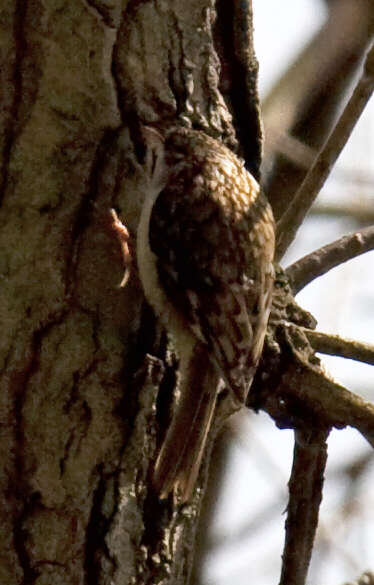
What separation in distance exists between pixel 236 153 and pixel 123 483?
A: 0.74 m

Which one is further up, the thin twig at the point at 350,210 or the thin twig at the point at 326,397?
the thin twig at the point at 350,210

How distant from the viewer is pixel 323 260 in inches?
97.4

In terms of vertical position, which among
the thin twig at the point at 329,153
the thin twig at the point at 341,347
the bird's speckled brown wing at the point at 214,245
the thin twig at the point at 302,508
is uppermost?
the thin twig at the point at 329,153

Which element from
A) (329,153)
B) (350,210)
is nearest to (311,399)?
(329,153)

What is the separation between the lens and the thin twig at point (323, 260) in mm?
2469

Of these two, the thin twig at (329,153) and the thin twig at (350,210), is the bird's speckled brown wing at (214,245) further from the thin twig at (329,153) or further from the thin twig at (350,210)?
the thin twig at (350,210)

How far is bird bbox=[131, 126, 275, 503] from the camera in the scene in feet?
7.22

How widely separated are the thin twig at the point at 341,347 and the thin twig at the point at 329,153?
1.27 feet

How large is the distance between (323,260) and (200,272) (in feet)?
0.78

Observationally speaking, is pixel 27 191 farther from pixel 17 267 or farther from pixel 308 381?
pixel 308 381

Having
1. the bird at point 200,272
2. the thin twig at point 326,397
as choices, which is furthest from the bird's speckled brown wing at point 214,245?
the thin twig at point 326,397

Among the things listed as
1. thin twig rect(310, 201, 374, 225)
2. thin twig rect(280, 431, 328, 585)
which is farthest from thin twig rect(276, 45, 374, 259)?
thin twig rect(310, 201, 374, 225)

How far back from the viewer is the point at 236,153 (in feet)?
8.22

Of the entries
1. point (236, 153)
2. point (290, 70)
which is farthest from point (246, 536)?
point (236, 153)
